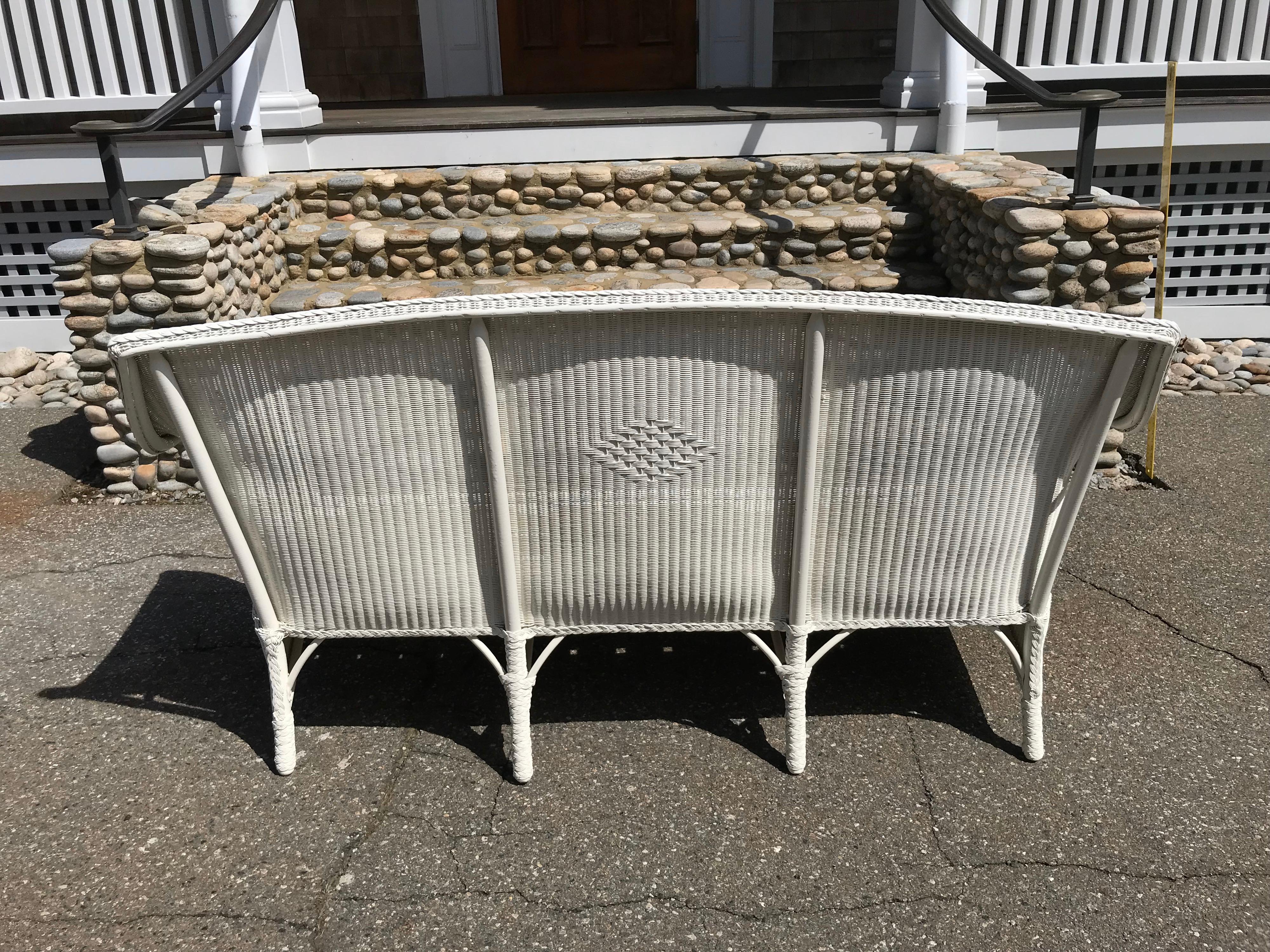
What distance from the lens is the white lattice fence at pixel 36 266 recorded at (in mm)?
5801

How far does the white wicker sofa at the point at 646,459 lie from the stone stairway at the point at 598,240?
1897 mm

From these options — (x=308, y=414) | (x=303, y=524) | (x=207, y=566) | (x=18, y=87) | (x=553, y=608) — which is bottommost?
(x=207, y=566)

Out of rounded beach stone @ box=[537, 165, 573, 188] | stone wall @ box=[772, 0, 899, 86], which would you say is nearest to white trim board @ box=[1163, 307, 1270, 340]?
stone wall @ box=[772, 0, 899, 86]

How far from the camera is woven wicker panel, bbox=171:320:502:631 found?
2.10 meters

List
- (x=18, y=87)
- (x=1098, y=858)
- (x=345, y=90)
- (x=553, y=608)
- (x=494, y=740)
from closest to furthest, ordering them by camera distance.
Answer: (x=1098, y=858)
(x=553, y=608)
(x=494, y=740)
(x=18, y=87)
(x=345, y=90)

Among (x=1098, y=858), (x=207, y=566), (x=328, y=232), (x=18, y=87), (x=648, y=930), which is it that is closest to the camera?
(x=648, y=930)

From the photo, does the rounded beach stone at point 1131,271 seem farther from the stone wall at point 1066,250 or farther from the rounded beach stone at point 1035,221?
the rounded beach stone at point 1035,221

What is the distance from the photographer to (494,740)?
2625 millimetres

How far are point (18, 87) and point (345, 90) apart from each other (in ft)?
6.33

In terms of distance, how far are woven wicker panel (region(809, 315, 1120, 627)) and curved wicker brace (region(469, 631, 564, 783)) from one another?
63 centimetres

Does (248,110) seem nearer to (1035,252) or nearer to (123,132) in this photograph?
(123,132)

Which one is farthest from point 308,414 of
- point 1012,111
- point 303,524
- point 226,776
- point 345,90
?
point 345,90

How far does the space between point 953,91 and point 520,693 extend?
4017 millimetres

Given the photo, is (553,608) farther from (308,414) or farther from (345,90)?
(345,90)
